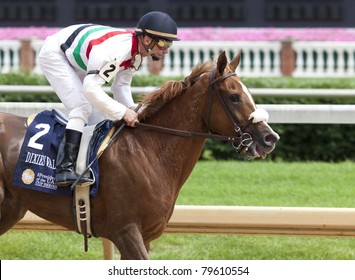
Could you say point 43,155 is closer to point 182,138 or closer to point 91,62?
point 91,62

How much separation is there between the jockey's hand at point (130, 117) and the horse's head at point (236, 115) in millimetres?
382

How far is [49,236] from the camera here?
24.5 feet

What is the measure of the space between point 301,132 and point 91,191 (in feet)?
17.4

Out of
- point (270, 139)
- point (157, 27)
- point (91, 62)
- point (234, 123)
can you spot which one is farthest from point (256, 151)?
point (91, 62)

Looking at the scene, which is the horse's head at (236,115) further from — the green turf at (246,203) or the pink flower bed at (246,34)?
the pink flower bed at (246,34)

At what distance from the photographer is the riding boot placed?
555cm

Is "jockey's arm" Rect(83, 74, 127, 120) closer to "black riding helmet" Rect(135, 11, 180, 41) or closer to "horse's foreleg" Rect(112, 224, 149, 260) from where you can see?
"black riding helmet" Rect(135, 11, 180, 41)

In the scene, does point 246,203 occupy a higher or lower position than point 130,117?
lower

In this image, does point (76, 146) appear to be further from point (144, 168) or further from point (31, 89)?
point (31, 89)

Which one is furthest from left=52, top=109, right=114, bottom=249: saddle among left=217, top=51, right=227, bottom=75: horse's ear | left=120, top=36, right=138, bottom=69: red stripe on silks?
left=217, top=51, right=227, bottom=75: horse's ear

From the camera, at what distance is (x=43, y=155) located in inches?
224

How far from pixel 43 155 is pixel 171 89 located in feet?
2.56

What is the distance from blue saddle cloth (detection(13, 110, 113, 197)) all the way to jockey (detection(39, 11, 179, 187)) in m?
0.07

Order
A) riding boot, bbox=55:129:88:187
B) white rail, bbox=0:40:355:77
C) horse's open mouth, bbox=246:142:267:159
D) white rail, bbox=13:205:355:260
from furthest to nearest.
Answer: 1. white rail, bbox=0:40:355:77
2. white rail, bbox=13:205:355:260
3. riding boot, bbox=55:129:88:187
4. horse's open mouth, bbox=246:142:267:159
